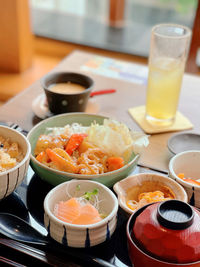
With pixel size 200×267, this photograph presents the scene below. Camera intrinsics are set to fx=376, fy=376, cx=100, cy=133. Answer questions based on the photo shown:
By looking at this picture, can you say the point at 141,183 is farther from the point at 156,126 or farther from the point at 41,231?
the point at 156,126

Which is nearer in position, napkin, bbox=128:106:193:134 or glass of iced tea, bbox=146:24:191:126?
glass of iced tea, bbox=146:24:191:126

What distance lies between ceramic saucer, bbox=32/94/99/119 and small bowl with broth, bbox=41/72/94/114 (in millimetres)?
37

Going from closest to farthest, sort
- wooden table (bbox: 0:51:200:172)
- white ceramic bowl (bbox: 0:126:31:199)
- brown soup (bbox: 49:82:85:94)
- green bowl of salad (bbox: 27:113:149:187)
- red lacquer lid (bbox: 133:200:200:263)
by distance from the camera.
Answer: red lacquer lid (bbox: 133:200:200:263) → white ceramic bowl (bbox: 0:126:31:199) → green bowl of salad (bbox: 27:113:149:187) → wooden table (bbox: 0:51:200:172) → brown soup (bbox: 49:82:85:94)

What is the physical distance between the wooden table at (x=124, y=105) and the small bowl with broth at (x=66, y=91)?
4.1 inches

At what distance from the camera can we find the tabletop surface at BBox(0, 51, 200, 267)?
3.69 feet

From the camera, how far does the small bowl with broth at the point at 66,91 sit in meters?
1.56

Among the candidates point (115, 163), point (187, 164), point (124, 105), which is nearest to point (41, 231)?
point (115, 163)

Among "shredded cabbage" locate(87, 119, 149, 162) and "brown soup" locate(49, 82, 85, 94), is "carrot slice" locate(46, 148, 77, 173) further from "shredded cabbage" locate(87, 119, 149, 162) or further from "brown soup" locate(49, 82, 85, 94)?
"brown soup" locate(49, 82, 85, 94)

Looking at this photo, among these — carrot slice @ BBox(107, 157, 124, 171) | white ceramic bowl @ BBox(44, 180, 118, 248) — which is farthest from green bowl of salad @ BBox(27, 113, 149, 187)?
white ceramic bowl @ BBox(44, 180, 118, 248)

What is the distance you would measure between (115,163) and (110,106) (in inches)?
Result: 23.3

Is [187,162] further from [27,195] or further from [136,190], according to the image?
[27,195]

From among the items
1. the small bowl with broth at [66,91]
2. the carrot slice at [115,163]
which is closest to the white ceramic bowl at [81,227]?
the carrot slice at [115,163]

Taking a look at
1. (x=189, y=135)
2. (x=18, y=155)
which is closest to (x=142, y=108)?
(x=189, y=135)

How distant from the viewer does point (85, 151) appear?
1256 mm
